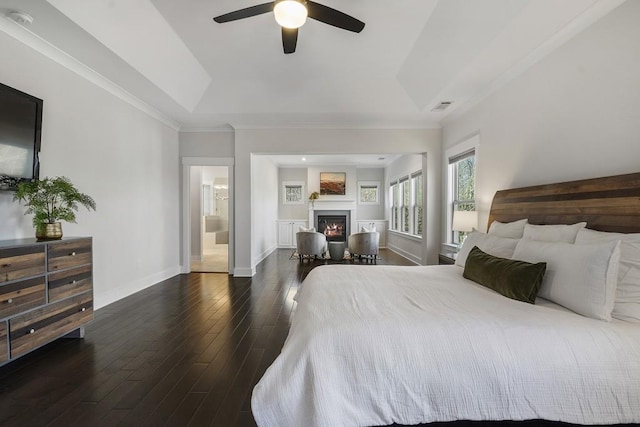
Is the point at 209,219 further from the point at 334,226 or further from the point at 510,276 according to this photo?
the point at 510,276

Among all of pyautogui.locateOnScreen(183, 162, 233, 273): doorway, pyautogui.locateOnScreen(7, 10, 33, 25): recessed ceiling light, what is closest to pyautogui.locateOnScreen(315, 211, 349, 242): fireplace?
pyautogui.locateOnScreen(183, 162, 233, 273): doorway

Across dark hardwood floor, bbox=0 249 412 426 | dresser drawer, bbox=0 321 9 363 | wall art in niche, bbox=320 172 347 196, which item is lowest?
dark hardwood floor, bbox=0 249 412 426

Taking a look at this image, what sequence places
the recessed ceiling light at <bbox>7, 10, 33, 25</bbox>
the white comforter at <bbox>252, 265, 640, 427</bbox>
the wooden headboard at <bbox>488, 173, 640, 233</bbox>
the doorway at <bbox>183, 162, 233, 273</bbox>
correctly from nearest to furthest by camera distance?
the white comforter at <bbox>252, 265, 640, 427</bbox>, the wooden headboard at <bbox>488, 173, 640, 233</bbox>, the recessed ceiling light at <bbox>7, 10, 33, 25</bbox>, the doorway at <bbox>183, 162, 233, 273</bbox>

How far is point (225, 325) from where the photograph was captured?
2.90 metres

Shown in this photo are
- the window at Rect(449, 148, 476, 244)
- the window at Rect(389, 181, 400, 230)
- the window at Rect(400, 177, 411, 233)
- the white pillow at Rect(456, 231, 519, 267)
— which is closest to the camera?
the white pillow at Rect(456, 231, 519, 267)

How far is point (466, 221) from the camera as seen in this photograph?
3520mm

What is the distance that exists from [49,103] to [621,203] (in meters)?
5.03

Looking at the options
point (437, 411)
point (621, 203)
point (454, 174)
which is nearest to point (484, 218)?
point (454, 174)

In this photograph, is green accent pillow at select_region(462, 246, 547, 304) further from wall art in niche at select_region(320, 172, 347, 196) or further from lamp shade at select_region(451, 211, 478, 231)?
wall art in niche at select_region(320, 172, 347, 196)

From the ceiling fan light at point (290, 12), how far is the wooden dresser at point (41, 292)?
2.58 meters

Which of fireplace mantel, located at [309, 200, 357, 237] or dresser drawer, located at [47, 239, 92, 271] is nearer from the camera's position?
dresser drawer, located at [47, 239, 92, 271]

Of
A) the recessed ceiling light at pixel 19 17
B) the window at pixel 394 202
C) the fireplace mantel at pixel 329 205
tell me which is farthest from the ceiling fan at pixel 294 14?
the fireplace mantel at pixel 329 205

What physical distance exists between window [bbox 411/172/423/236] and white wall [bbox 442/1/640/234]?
2.89m

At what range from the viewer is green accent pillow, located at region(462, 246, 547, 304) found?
1.73 m
